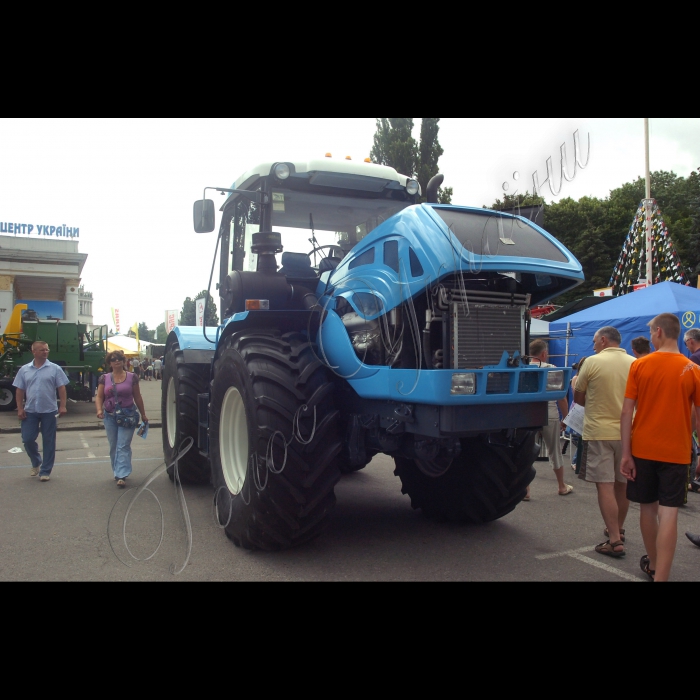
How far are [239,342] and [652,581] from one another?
3.29 meters

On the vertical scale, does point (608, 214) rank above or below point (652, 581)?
above

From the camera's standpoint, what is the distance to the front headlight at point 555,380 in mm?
3962

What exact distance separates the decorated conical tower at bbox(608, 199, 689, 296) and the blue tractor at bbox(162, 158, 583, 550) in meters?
10.7

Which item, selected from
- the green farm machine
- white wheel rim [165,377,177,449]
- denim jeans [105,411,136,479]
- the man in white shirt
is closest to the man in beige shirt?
white wheel rim [165,377,177,449]

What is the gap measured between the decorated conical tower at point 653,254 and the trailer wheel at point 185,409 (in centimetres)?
1093

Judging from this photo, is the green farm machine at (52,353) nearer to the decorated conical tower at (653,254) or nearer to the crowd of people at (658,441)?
the decorated conical tower at (653,254)

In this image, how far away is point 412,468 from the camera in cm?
535

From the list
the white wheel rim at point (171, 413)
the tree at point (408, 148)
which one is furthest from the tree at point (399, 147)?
the white wheel rim at point (171, 413)

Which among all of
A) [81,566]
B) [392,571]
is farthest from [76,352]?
[392,571]

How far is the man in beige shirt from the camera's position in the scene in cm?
467

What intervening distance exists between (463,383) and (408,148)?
15272mm

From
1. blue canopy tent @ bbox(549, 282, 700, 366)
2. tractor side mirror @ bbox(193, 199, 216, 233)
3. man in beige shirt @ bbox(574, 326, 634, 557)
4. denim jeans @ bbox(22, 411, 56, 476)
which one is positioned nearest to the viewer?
man in beige shirt @ bbox(574, 326, 634, 557)

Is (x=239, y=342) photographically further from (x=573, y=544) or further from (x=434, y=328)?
(x=573, y=544)

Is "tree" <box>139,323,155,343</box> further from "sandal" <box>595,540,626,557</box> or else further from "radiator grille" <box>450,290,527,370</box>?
"radiator grille" <box>450,290,527,370</box>
